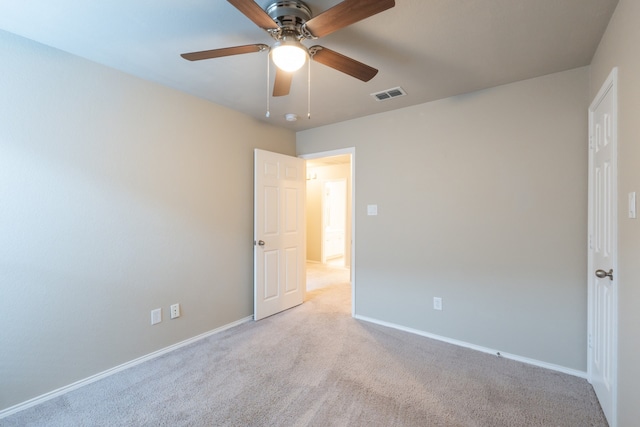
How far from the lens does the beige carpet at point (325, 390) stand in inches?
67.9

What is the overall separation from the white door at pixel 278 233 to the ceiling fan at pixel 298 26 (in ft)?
5.77

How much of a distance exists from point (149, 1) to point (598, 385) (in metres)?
3.61

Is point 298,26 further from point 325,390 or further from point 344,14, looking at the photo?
point 325,390

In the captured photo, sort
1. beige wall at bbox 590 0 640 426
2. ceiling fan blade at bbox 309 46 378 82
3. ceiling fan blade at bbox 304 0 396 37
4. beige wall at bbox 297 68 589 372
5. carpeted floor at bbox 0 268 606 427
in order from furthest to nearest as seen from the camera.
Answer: beige wall at bbox 297 68 589 372, carpeted floor at bbox 0 268 606 427, ceiling fan blade at bbox 309 46 378 82, beige wall at bbox 590 0 640 426, ceiling fan blade at bbox 304 0 396 37

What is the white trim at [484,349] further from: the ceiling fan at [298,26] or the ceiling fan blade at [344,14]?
the ceiling fan blade at [344,14]

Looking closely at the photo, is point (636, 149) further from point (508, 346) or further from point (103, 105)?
point (103, 105)

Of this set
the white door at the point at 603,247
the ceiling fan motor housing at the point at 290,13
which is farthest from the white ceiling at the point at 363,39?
the white door at the point at 603,247

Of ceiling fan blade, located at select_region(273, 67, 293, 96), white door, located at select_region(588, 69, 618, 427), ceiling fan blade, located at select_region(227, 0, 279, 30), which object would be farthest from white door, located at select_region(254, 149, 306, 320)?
white door, located at select_region(588, 69, 618, 427)

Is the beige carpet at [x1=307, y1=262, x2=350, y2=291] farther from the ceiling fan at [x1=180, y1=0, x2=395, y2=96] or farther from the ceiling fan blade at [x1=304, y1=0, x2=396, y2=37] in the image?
the ceiling fan blade at [x1=304, y1=0, x2=396, y2=37]

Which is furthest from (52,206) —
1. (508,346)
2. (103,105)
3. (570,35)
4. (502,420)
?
(508,346)

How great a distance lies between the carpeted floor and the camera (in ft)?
5.66

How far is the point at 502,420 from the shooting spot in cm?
172

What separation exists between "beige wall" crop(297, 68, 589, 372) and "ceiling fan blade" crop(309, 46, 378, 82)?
1432 mm

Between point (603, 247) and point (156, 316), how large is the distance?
3393 mm
